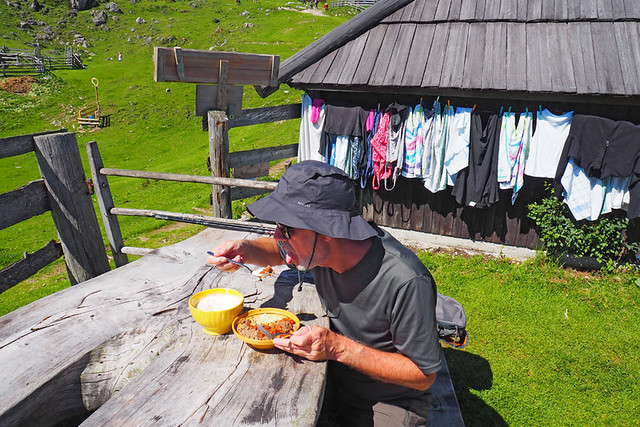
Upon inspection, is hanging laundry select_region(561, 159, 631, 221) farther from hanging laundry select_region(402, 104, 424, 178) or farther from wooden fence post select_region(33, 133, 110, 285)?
wooden fence post select_region(33, 133, 110, 285)

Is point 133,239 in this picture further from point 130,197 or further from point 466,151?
point 466,151

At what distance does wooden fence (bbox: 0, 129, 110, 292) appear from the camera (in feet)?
13.3

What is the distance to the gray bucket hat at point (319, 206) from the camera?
2.07 metres

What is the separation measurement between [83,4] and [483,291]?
74379 millimetres

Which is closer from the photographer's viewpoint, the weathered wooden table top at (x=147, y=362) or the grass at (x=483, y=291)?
the weathered wooden table top at (x=147, y=362)

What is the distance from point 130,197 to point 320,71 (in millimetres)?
8298

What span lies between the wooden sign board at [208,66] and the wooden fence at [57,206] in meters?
1.28

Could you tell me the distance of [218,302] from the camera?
2529 millimetres

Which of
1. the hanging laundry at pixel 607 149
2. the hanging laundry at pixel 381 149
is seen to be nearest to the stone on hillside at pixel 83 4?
the hanging laundry at pixel 381 149

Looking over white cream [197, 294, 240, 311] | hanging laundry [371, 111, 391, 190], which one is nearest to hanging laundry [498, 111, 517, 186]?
hanging laundry [371, 111, 391, 190]

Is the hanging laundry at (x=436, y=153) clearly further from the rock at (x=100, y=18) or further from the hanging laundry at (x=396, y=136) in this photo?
the rock at (x=100, y=18)

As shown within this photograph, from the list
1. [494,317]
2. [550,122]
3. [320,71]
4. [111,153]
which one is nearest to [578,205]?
[550,122]

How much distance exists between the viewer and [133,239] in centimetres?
963

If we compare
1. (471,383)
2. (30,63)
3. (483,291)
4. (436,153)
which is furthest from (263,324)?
(30,63)
